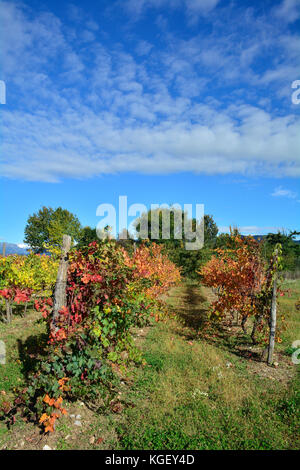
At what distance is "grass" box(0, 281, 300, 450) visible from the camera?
3.97 metres

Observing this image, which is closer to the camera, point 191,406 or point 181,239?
point 191,406

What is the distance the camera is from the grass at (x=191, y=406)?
397 centimetres

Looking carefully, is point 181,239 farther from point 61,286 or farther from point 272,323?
point 61,286

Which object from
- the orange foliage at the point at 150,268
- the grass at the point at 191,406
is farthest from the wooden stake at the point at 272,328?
the orange foliage at the point at 150,268

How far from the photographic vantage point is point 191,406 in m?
4.88

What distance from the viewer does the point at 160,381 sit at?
579 cm

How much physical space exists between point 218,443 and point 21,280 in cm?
863

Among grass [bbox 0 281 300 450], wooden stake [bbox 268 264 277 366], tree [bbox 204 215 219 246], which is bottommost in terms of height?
grass [bbox 0 281 300 450]

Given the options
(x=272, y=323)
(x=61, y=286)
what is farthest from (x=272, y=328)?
(x=61, y=286)

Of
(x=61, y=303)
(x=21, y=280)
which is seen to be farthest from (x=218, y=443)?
(x=21, y=280)

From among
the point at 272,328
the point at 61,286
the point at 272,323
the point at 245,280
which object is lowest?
the point at 272,328

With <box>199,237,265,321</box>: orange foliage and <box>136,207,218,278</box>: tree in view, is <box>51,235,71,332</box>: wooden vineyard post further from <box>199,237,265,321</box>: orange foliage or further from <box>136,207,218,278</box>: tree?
<box>136,207,218,278</box>: tree

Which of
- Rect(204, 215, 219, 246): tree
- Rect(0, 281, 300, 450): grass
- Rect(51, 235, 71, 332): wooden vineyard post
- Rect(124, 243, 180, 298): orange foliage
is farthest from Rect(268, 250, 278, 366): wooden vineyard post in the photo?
Rect(204, 215, 219, 246): tree

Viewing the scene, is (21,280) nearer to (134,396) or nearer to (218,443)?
(134,396)
